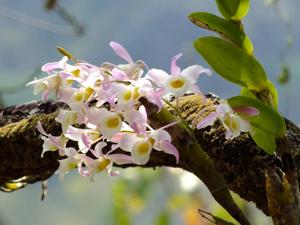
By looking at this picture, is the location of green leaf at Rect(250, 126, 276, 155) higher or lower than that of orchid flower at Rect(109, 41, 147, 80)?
lower

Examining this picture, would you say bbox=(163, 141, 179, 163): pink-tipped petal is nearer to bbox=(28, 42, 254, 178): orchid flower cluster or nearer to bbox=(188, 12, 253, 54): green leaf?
bbox=(28, 42, 254, 178): orchid flower cluster

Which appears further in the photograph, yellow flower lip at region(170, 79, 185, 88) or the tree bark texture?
the tree bark texture

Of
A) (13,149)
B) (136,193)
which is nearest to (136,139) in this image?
(13,149)

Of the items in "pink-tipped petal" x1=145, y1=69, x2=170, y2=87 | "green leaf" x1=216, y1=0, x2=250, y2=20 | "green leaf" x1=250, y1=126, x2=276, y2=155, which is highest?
"green leaf" x1=216, y1=0, x2=250, y2=20

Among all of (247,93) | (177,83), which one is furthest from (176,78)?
(247,93)

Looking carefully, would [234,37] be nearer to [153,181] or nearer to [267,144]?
[267,144]

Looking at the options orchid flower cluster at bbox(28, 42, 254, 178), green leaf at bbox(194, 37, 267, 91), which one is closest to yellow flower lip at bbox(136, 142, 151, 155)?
orchid flower cluster at bbox(28, 42, 254, 178)

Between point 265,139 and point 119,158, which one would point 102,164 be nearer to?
point 119,158
